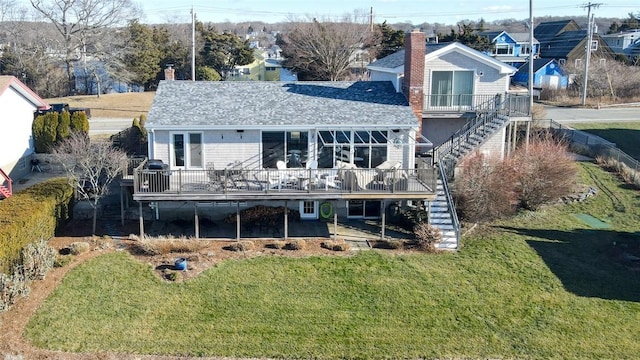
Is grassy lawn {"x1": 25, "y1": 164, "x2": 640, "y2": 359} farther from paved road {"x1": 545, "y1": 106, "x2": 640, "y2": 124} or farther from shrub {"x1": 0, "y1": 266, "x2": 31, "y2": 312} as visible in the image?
paved road {"x1": 545, "y1": 106, "x2": 640, "y2": 124}

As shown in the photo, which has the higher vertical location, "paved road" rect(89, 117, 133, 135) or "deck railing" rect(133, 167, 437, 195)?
"paved road" rect(89, 117, 133, 135)

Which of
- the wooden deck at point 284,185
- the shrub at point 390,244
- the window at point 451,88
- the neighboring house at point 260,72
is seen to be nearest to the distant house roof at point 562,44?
the neighboring house at point 260,72

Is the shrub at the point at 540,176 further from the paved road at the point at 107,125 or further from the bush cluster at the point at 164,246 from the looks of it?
the paved road at the point at 107,125

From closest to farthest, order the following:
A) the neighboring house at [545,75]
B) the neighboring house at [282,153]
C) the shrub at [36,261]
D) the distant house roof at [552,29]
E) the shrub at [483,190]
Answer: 1. the shrub at [36,261]
2. the neighboring house at [282,153]
3. the shrub at [483,190]
4. the neighboring house at [545,75]
5. the distant house roof at [552,29]

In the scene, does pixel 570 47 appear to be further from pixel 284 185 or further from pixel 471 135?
pixel 284 185

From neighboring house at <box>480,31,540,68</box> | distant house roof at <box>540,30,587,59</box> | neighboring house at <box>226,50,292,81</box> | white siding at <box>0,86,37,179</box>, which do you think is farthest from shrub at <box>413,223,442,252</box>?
distant house roof at <box>540,30,587,59</box>

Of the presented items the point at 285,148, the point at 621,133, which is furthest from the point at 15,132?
the point at 621,133

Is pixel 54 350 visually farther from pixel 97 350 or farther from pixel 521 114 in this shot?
pixel 521 114
